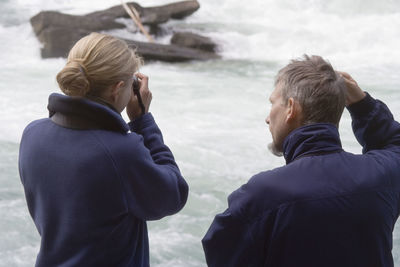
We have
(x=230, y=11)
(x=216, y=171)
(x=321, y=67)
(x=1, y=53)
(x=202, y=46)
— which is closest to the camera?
(x=321, y=67)

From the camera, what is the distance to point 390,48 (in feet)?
36.1

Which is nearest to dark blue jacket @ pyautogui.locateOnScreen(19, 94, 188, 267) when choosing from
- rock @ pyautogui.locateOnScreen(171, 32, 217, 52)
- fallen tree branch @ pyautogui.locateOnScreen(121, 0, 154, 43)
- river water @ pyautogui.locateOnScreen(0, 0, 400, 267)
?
river water @ pyautogui.locateOnScreen(0, 0, 400, 267)

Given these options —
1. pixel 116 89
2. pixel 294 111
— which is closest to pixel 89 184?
pixel 116 89

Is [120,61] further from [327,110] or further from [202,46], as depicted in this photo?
[202,46]

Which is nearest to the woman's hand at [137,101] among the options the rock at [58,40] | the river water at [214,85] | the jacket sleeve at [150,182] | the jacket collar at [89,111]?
the jacket sleeve at [150,182]

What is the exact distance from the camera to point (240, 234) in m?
1.56

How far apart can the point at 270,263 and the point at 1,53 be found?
9666 mm

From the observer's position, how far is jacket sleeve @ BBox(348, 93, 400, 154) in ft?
6.22

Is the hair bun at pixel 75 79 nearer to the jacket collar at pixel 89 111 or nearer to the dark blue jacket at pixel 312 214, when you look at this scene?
A: the jacket collar at pixel 89 111

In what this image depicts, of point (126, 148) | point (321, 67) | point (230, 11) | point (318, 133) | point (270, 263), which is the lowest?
point (230, 11)

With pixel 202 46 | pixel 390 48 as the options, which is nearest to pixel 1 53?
pixel 202 46

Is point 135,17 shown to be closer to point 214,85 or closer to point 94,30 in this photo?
point 94,30

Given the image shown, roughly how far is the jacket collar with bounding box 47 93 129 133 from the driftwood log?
8.48 meters

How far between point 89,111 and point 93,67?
0.40ft
